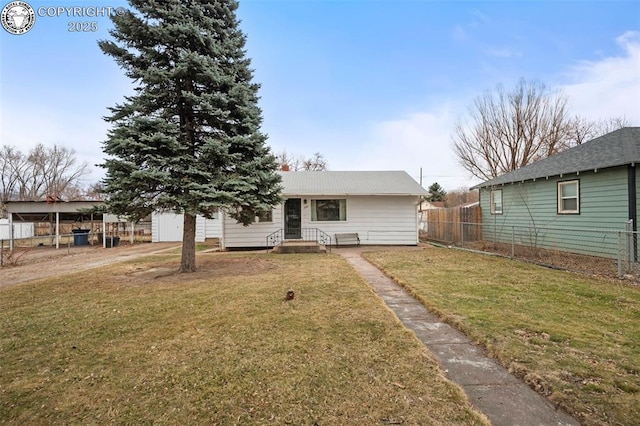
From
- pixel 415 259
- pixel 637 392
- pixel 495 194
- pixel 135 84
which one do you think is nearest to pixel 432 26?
pixel 495 194

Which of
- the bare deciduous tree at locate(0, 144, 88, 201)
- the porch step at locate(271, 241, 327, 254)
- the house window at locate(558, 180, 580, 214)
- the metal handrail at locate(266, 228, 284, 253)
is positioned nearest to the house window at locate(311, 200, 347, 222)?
the metal handrail at locate(266, 228, 284, 253)

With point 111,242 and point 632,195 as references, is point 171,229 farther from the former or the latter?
point 632,195

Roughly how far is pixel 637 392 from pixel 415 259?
304 inches

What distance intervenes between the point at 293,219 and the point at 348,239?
8.98 ft

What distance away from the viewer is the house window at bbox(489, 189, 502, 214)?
49.4 feet

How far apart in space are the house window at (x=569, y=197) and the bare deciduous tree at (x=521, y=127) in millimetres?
13709

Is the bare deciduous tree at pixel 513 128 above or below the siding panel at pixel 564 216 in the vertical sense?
above

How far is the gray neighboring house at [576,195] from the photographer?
9312 mm

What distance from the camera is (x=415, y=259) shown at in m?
10.3

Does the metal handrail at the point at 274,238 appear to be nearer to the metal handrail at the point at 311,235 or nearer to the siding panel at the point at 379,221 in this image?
the metal handrail at the point at 311,235

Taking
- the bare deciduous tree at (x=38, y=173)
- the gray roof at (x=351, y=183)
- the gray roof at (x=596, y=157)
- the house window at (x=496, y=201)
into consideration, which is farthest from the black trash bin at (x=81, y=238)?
the bare deciduous tree at (x=38, y=173)

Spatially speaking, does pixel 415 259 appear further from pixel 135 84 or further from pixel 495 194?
pixel 135 84

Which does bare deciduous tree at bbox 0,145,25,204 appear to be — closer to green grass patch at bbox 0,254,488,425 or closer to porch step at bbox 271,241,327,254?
porch step at bbox 271,241,327,254

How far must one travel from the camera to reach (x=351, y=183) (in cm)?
1559
